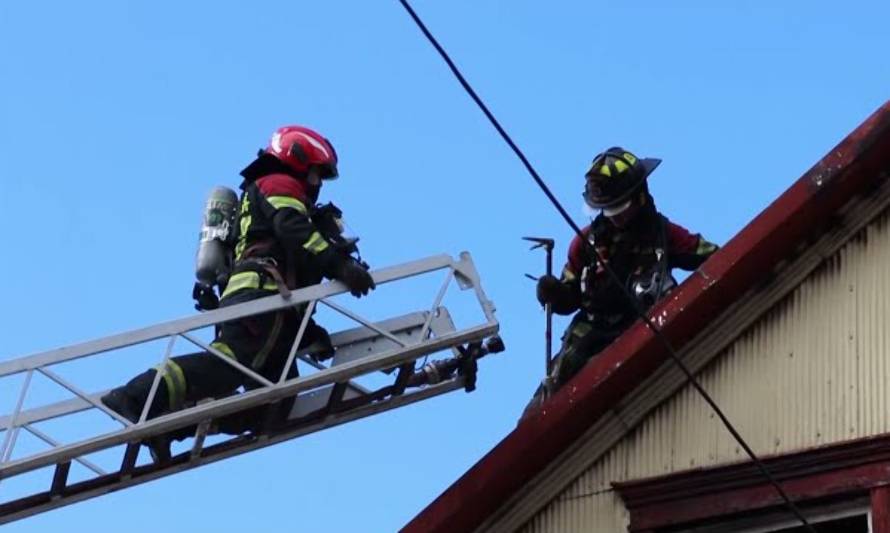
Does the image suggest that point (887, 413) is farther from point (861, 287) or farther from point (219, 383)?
point (219, 383)

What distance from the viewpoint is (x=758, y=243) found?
8359 mm

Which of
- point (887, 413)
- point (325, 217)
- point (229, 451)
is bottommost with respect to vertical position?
point (887, 413)

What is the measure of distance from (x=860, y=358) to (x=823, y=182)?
77cm

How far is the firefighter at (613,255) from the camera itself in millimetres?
11359

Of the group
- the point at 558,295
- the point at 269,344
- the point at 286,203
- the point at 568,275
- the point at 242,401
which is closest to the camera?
the point at 242,401

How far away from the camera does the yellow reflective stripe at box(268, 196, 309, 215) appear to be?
11.2 meters

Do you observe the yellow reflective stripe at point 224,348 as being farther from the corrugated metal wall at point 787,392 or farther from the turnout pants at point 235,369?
the corrugated metal wall at point 787,392

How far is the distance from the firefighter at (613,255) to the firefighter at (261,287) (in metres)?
1.30

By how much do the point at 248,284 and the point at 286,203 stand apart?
553mm

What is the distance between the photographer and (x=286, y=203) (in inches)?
441

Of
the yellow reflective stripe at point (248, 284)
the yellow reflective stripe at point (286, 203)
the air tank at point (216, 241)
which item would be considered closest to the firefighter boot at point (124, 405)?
the yellow reflective stripe at point (248, 284)

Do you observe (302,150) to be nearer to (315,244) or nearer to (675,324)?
Result: (315,244)

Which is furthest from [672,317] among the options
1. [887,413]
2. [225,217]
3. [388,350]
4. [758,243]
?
[225,217]

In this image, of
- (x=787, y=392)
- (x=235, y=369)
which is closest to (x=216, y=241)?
(x=235, y=369)
